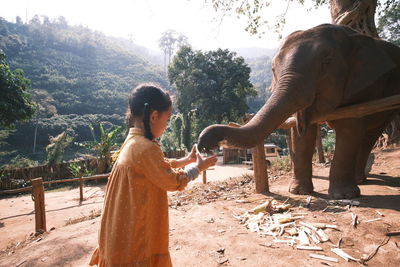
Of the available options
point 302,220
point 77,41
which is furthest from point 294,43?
point 77,41

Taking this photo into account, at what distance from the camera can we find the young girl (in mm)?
1669

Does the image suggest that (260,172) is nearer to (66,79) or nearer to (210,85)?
(210,85)

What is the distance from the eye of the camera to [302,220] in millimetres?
3648

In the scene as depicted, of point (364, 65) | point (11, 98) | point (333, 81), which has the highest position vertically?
point (11, 98)

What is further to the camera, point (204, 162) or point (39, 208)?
point (39, 208)

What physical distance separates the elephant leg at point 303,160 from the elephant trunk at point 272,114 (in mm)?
1237

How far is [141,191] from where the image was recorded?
1.70 metres

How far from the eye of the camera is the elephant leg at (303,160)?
4.79 meters

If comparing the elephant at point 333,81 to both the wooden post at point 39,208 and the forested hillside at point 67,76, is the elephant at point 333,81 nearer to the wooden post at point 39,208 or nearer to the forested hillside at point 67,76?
the wooden post at point 39,208

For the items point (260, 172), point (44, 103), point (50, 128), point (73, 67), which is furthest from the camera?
point (73, 67)

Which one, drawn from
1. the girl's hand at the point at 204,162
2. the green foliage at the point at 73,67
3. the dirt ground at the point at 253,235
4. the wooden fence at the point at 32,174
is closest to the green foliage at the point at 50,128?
the green foliage at the point at 73,67

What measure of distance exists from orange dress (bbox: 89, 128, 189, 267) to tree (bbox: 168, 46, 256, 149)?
2616 centimetres

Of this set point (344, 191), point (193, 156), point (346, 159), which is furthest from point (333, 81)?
point (193, 156)

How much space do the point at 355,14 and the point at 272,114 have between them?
6798 mm
